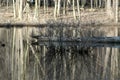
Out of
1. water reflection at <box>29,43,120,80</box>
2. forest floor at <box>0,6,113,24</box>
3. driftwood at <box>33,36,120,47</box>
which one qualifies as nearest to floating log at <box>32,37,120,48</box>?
driftwood at <box>33,36,120,47</box>

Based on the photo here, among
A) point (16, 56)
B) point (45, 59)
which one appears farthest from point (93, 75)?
point (16, 56)

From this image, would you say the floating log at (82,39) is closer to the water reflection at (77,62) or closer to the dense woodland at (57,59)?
the dense woodland at (57,59)

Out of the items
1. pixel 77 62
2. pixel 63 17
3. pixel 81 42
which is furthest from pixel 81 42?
pixel 63 17

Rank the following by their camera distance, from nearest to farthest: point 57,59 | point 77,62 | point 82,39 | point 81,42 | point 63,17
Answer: point 77,62, point 57,59, point 81,42, point 82,39, point 63,17

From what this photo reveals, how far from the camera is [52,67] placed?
1761cm

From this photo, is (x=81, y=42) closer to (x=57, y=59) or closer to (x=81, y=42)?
(x=81, y=42)

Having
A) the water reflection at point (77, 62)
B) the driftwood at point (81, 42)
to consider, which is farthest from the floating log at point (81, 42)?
the water reflection at point (77, 62)

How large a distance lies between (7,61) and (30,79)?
15.4 feet

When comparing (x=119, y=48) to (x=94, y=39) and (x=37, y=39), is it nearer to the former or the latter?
(x=94, y=39)

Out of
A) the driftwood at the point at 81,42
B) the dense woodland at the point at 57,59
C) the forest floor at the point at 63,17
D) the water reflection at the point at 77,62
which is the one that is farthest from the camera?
the forest floor at the point at 63,17

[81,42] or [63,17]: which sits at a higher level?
[63,17]

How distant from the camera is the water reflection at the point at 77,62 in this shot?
1582 cm

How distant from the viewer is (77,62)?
18.7 metres

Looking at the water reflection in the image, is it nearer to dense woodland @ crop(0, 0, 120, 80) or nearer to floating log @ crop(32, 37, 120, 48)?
dense woodland @ crop(0, 0, 120, 80)
